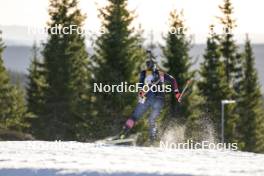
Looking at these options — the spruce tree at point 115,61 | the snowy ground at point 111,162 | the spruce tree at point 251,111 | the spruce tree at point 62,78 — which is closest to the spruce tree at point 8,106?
the spruce tree at point 62,78

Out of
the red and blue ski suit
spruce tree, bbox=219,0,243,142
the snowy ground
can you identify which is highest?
spruce tree, bbox=219,0,243,142

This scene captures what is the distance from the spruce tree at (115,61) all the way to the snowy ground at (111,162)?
1919cm

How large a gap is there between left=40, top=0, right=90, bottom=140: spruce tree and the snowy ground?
2434 centimetres

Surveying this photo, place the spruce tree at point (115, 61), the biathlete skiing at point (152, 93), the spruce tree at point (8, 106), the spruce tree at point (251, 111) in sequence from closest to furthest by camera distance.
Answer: the biathlete skiing at point (152, 93) < the spruce tree at point (115, 61) < the spruce tree at point (8, 106) < the spruce tree at point (251, 111)

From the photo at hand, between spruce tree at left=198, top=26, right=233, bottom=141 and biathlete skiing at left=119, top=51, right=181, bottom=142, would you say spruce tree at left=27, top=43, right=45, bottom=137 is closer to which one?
spruce tree at left=198, top=26, right=233, bottom=141

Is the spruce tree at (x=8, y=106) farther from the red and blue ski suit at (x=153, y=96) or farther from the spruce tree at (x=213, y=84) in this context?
the red and blue ski suit at (x=153, y=96)

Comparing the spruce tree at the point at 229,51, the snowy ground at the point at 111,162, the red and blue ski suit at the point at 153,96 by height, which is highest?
the spruce tree at the point at 229,51

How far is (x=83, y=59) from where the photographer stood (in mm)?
40812

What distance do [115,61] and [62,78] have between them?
628 cm

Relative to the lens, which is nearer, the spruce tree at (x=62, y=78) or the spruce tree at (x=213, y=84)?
the spruce tree at (x=62, y=78)

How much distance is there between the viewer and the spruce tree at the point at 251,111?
169 feet

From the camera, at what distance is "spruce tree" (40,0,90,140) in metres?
37.8

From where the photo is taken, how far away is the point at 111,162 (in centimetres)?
976

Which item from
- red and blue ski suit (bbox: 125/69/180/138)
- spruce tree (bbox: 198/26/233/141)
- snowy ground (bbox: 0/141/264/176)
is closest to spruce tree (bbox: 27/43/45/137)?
spruce tree (bbox: 198/26/233/141)
